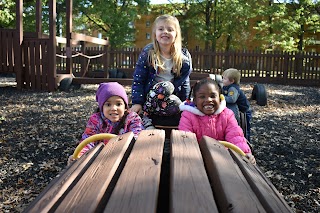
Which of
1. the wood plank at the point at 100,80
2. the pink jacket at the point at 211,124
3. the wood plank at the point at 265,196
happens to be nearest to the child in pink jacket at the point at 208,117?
the pink jacket at the point at 211,124

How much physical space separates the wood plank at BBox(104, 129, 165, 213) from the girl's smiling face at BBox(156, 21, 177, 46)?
5.75ft

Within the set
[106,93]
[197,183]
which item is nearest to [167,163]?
[197,183]

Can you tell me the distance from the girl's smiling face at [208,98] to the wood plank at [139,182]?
1.12m

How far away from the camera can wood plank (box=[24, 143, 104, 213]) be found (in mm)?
1147

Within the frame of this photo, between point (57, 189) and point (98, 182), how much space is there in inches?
6.0

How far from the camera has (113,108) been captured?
109 inches

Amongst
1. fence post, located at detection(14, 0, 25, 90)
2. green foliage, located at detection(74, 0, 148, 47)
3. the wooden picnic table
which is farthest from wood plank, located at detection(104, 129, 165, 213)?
green foliage, located at detection(74, 0, 148, 47)

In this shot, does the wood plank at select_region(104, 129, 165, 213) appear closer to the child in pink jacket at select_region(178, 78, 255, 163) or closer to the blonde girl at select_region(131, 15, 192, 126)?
the child in pink jacket at select_region(178, 78, 255, 163)

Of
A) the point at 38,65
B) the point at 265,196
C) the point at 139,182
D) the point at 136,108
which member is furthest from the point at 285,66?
the point at 139,182

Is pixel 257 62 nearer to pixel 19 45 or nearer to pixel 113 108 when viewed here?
pixel 19 45

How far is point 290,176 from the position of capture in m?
3.87

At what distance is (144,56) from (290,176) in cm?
203

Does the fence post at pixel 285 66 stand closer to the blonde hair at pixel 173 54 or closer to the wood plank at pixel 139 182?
the blonde hair at pixel 173 54

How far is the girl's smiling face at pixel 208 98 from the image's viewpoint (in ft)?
9.30
